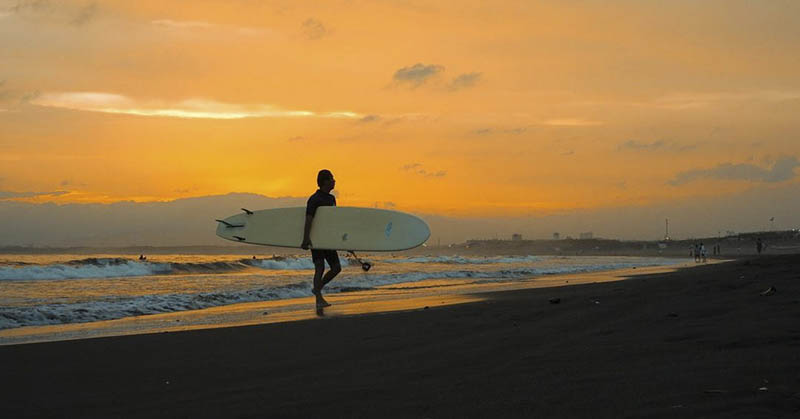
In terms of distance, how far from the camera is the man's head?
9.86m

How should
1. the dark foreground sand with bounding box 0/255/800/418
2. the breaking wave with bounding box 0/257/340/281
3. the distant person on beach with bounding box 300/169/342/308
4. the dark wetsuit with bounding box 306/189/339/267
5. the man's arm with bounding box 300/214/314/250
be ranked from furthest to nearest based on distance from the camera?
the breaking wave with bounding box 0/257/340/281
the dark wetsuit with bounding box 306/189/339/267
the man's arm with bounding box 300/214/314/250
the distant person on beach with bounding box 300/169/342/308
the dark foreground sand with bounding box 0/255/800/418

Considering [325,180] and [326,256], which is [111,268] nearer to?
[326,256]

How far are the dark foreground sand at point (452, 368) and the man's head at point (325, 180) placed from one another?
4076 mm

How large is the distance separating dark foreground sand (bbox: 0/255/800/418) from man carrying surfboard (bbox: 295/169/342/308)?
3.63 metres

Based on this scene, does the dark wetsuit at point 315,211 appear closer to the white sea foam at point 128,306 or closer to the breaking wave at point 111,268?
the white sea foam at point 128,306

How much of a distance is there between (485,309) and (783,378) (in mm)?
4086

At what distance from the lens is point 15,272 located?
22.1m

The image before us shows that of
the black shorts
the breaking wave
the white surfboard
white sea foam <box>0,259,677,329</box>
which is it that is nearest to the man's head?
the white surfboard

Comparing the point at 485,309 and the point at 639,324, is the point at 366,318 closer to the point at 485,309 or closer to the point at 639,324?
the point at 485,309

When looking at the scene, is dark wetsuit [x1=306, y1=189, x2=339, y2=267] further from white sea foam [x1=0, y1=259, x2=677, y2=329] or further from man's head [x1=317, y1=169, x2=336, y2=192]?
white sea foam [x1=0, y1=259, x2=677, y2=329]

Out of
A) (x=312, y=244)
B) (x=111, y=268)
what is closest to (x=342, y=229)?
(x=312, y=244)

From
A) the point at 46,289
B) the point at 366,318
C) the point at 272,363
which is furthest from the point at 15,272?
the point at 272,363

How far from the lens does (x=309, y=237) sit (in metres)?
10.0

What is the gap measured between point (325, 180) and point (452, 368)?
654 centimetres
